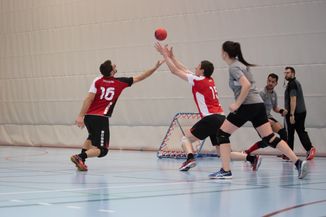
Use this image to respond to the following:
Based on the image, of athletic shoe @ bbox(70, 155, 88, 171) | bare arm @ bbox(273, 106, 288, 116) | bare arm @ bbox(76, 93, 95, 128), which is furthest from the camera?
bare arm @ bbox(273, 106, 288, 116)

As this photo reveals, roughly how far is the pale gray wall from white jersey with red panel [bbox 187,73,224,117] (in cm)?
532

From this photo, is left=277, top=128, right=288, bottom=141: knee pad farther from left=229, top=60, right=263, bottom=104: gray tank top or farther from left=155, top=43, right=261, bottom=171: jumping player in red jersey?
left=229, top=60, right=263, bottom=104: gray tank top

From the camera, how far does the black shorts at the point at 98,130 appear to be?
1114 centimetres

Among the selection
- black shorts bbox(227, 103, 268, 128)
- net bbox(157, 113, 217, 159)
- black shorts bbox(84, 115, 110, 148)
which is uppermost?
black shorts bbox(227, 103, 268, 128)

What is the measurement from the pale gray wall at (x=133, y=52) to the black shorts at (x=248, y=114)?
612 cm

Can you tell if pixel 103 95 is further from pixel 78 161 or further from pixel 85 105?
pixel 78 161

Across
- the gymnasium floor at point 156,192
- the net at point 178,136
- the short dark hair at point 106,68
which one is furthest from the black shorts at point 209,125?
the net at point 178,136

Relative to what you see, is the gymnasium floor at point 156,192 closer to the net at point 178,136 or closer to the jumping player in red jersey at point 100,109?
the jumping player in red jersey at point 100,109

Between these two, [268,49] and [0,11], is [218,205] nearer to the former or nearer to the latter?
[268,49]

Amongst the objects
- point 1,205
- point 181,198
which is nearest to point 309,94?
point 181,198

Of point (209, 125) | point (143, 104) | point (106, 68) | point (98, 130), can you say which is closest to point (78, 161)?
point (98, 130)

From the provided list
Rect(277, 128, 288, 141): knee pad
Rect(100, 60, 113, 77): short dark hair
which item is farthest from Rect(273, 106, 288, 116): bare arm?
Rect(100, 60, 113, 77): short dark hair

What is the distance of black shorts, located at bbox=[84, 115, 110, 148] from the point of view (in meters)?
11.1

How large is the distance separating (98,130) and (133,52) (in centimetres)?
799
